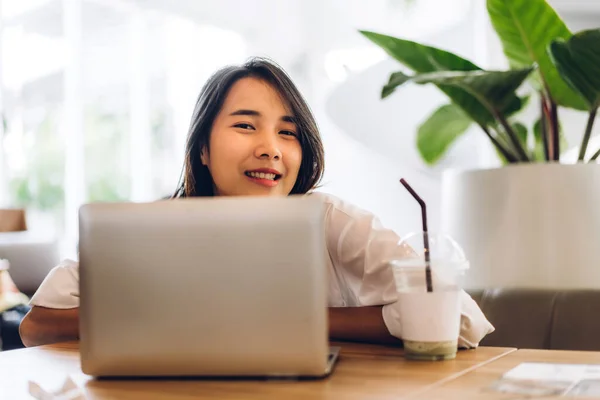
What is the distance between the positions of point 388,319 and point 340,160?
527cm

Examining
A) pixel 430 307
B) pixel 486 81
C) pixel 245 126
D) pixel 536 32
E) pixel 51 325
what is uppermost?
pixel 536 32

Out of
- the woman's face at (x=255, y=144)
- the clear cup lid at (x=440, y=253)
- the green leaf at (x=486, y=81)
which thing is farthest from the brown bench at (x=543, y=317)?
the green leaf at (x=486, y=81)

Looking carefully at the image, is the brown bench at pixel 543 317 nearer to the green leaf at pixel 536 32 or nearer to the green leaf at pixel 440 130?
the green leaf at pixel 536 32

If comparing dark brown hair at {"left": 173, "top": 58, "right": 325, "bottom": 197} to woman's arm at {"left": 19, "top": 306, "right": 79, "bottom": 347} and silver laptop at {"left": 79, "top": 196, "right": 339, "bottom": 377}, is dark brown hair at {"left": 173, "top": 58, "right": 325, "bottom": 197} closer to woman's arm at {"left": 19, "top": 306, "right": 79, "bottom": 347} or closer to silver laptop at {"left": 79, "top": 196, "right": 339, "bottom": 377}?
woman's arm at {"left": 19, "top": 306, "right": 79, "bottom": 347}

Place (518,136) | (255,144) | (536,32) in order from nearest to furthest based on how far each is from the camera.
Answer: (255,144)
(536,32)
(518,136)

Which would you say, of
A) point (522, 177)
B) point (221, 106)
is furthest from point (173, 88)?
point (221, 106)

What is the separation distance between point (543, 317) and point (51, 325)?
863mm

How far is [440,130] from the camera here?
232 cm

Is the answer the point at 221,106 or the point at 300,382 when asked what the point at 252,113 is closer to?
the point at 221,106

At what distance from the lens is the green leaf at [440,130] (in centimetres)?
229

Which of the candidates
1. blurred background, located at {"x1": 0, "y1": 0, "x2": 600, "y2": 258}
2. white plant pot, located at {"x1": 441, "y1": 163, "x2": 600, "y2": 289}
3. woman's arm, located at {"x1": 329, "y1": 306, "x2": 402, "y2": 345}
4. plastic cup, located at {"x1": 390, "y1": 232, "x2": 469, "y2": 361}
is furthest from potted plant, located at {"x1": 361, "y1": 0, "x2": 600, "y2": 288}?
blurred background, located at {"x1": 0, "y1": 0, "x2": 600, "y2": 258}

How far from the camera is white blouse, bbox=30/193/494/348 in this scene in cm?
116

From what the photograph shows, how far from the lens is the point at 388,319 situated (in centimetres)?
109

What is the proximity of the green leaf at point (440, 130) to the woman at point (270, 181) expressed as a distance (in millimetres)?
869
